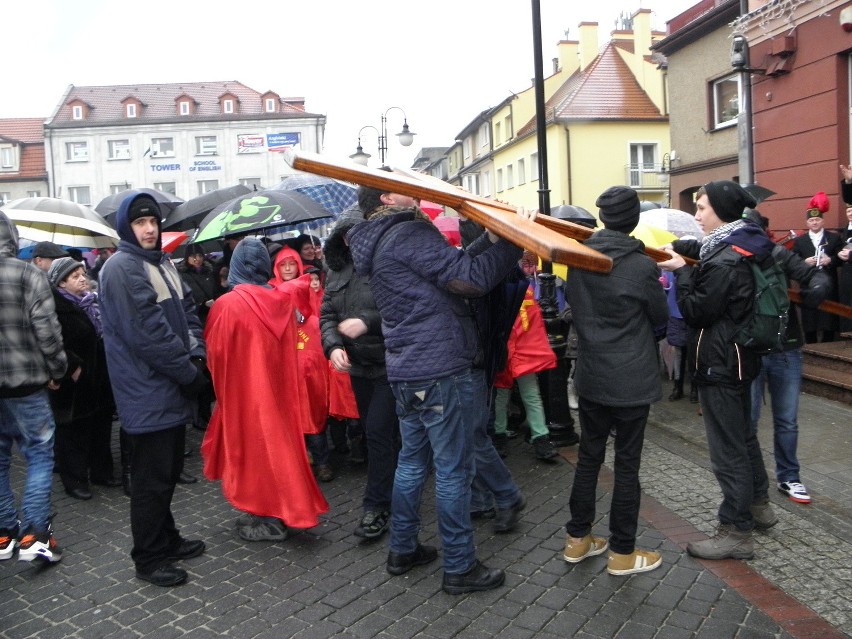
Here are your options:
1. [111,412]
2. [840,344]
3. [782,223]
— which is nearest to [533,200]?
[782,223]

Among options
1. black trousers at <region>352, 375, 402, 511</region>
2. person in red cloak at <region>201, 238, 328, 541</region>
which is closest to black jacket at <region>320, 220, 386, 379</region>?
black trousers at <region>352, 375, 402, 511</region>

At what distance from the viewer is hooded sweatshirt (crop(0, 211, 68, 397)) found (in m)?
4.49

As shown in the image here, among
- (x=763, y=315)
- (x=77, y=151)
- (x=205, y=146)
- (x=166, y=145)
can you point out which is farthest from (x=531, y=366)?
(x=77, y=151)

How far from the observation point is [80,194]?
59.6 meters

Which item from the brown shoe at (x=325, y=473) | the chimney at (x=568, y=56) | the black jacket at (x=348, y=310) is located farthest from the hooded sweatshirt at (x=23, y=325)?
the chimney at (x=568, y=56)

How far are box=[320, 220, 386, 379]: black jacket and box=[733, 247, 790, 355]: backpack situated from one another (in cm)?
204

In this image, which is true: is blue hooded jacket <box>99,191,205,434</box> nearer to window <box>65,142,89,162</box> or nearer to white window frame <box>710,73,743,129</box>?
white window frame <box>710,73,743,129</box>

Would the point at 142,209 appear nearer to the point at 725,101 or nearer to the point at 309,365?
the point at 309,365

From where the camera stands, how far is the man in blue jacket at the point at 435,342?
3697 millimetres

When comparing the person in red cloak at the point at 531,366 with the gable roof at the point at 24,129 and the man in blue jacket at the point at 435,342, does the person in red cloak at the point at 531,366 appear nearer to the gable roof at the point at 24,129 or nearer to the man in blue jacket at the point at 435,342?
the man in blue jacket at the point at 435,342

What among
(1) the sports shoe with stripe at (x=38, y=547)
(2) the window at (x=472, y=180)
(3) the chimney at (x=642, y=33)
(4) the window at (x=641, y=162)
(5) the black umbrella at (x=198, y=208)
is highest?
(3) the chimney at (x=642, y=33)

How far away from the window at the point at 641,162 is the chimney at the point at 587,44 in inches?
323

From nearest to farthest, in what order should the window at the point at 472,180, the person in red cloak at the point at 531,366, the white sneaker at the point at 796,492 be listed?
the white sneaker at the point at 796,492 → the person in red cloak at the point at 531,366 → the window at the point at 472,180

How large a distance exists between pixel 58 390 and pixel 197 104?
60.1 m
